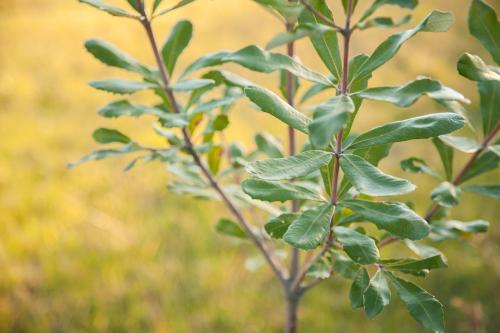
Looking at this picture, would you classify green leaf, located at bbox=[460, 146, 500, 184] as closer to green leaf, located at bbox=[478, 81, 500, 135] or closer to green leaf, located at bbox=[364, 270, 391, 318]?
green leaf, located at bbox=[478, 81, 500, 135]

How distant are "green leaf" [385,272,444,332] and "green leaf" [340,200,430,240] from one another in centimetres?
15

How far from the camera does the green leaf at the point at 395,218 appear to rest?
0.74m

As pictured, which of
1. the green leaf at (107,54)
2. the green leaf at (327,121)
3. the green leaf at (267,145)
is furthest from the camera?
the green leaf at (267,145)

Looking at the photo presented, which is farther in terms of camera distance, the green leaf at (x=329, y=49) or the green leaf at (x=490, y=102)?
the green leaf at (x=490, y=102)

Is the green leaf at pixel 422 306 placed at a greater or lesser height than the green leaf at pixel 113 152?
lesser

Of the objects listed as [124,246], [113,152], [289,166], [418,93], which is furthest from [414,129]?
[124,246]

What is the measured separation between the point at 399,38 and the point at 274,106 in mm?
227

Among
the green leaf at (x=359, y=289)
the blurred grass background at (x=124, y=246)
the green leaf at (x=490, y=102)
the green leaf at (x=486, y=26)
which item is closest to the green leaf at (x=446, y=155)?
the green leaf at (x=490, y=102)

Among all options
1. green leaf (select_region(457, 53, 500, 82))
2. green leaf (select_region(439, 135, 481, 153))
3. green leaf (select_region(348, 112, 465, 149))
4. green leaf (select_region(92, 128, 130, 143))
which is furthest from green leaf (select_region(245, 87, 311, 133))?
green leaf (select_region(92, 128, 130, 143))

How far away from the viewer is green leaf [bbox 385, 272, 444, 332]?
0.79m

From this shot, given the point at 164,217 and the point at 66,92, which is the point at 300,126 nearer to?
the point at 164,217

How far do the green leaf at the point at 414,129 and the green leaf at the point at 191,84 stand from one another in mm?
311

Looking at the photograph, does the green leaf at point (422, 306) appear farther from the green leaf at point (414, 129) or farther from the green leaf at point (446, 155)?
the green leaf at point (446, 155)

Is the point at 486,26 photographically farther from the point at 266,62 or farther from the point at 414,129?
the point at 266,62
